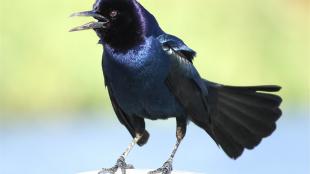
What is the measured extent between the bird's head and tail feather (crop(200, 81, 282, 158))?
20.3 inches

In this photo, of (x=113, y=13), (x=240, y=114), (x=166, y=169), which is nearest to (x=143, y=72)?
(x=113, y=13)

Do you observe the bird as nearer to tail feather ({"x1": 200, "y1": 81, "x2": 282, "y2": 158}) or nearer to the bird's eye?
the bird's eye

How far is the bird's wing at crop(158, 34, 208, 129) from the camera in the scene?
13.5ft

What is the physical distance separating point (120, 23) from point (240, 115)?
2.46 feet

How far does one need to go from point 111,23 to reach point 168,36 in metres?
0.24

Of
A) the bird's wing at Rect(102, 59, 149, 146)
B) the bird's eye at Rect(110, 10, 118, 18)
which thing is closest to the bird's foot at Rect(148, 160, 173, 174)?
the bird's wing at Rect(102, 59, 149, 146)

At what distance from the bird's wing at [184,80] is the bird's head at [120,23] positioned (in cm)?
11

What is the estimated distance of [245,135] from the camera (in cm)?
449

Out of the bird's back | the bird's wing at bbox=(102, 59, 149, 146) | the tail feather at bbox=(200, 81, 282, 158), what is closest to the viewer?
the bird's back

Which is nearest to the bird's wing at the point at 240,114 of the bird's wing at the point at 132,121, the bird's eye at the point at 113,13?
the bird's wing at the point at 132,121

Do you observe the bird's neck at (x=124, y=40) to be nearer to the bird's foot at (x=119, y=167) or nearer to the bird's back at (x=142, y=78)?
the bird's back at (x=142, y=78)

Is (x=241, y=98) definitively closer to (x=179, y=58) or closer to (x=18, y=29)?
(x=179, y=58)

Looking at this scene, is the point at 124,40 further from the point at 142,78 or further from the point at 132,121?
the point at 132,121

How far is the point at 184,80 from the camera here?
4.17m
